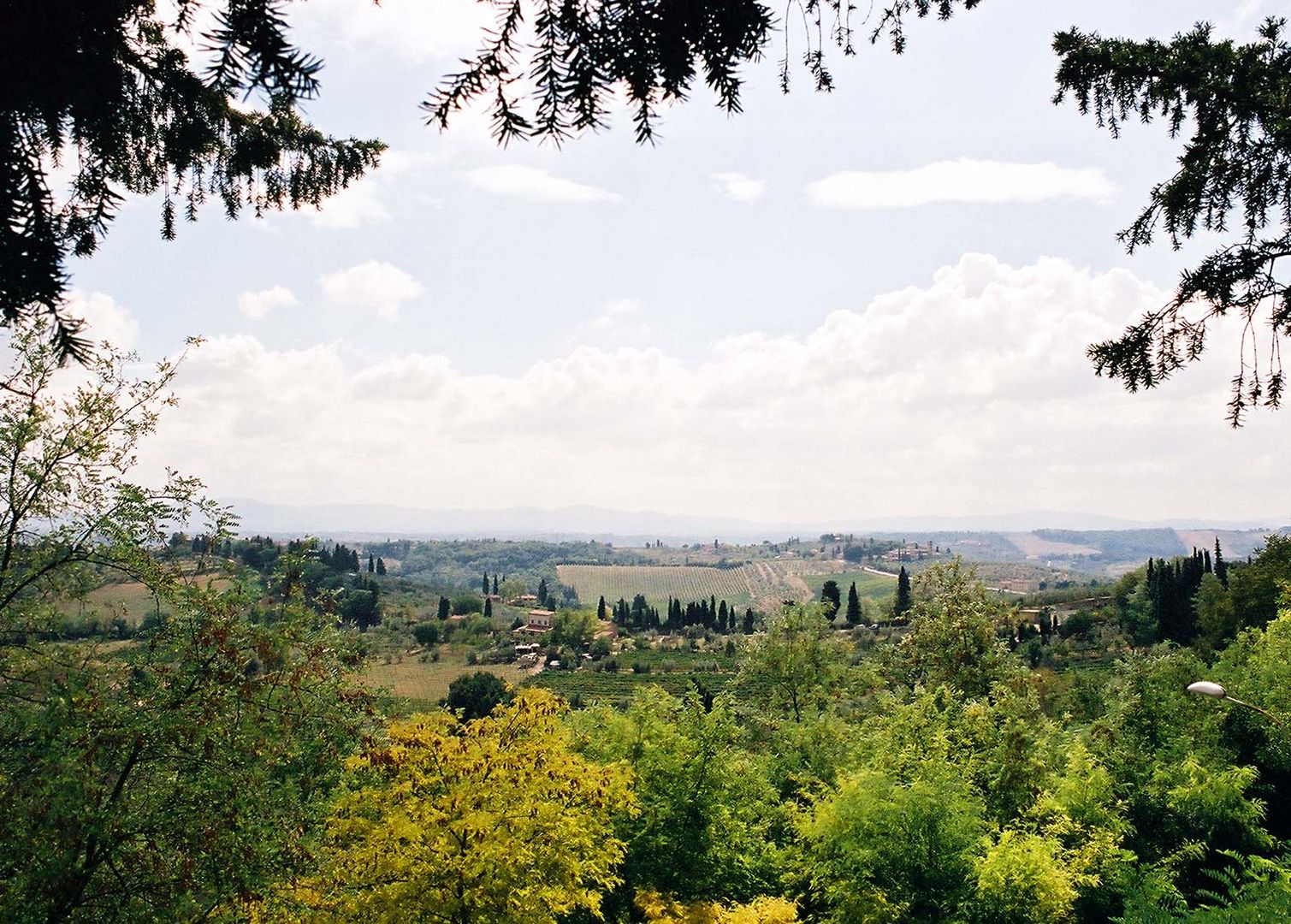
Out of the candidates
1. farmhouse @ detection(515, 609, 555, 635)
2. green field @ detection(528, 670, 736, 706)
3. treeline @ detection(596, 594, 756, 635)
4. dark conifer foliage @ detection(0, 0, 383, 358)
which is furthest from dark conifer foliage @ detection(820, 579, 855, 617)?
farmhouse @ detection(515, 609, 555, 635)

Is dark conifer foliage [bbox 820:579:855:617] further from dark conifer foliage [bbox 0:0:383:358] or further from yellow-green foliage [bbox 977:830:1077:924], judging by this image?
dark conifer foliage [bbox 0:0:383:358]

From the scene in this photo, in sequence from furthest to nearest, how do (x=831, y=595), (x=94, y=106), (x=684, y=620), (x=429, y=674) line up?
(x=684, y=620) → (x=831, y=595) → (x=429, y=674) → (x=94, y=106)

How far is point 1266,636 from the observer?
26.0 meters

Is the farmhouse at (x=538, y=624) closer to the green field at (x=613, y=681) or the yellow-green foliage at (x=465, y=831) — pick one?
the green field at (x=613, y=681)

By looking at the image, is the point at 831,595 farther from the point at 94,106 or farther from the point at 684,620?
the point at 94,106

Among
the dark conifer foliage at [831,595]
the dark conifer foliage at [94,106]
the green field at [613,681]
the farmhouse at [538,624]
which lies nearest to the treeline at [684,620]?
the farmhouse at [538,624]

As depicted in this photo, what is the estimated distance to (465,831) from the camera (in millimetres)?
11578

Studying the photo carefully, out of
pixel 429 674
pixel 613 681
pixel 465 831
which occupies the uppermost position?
Answer: pixel 465 831

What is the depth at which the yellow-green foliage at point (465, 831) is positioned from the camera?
35.9 ft

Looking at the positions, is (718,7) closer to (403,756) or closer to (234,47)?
(234,47)

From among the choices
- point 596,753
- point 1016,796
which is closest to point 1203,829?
point 1016,796

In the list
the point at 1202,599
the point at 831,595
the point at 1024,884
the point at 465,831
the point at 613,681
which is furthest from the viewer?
the point at 831,595

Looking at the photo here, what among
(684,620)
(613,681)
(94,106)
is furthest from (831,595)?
(94,106)

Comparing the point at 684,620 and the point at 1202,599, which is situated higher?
the point at 1202,599
